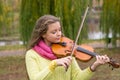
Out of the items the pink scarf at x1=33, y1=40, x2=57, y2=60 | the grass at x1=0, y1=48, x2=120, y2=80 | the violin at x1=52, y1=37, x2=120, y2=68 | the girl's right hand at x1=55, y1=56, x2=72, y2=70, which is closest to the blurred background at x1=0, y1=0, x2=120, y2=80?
the grass at x1=0, y1=48, x2=120, y2=80

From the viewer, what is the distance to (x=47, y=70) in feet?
9.33

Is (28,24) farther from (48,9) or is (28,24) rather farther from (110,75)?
(110,75)

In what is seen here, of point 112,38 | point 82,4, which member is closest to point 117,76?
point 82,4

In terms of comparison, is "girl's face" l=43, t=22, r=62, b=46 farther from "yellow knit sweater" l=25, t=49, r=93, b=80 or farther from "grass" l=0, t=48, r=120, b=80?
"grass" l=0, t=48, r=120, b=80

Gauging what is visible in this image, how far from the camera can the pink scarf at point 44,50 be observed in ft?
9.80

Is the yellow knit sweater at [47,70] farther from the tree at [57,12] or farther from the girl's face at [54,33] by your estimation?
the tree at [57,12]

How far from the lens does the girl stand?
289 cm

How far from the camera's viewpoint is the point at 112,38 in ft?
38.0

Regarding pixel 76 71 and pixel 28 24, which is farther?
pixel 28 24

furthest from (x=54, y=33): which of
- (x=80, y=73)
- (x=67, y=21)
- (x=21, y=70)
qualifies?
(x=67, y=21)

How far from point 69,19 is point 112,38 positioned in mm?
2589

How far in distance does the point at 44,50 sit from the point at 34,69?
173 mm

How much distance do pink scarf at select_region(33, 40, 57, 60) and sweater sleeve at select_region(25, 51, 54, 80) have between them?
6 centimetres

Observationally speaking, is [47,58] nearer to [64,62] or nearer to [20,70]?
[64,62]
